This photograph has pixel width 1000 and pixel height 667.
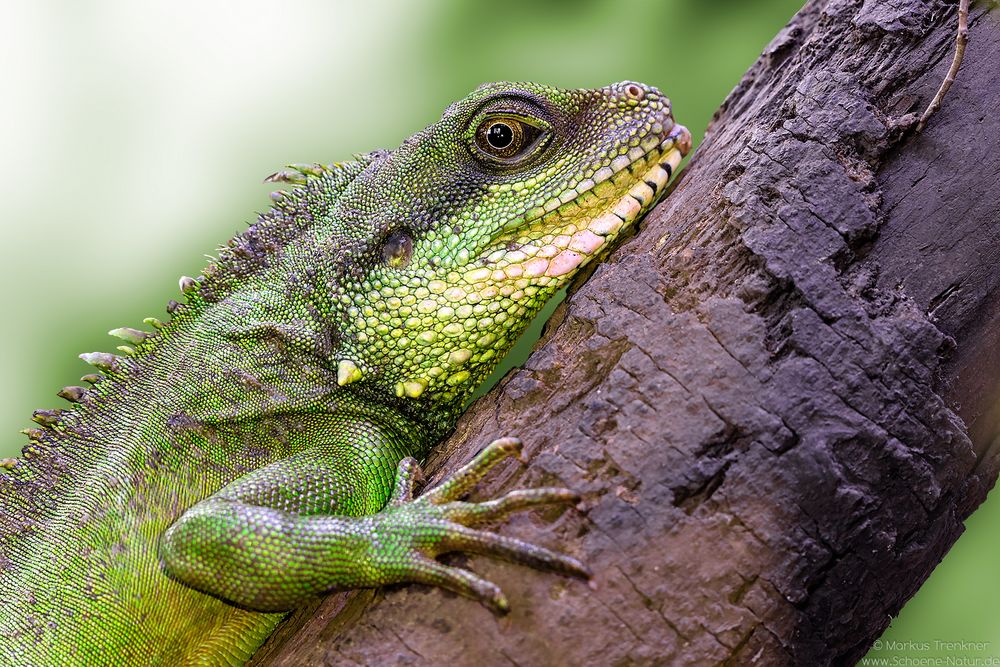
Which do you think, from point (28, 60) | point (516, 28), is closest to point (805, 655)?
point (516, 28)

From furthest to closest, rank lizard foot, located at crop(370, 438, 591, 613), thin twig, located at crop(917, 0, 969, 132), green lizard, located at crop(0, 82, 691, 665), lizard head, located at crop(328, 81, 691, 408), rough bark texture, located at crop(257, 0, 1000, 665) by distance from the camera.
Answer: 1. lizard head, located at crop(328, 81, 691, 408)
2. green lizard, located at crop(0, 82, 691, 665)
3. thin twig, located at crop(917, 0, 969, 132)
4. lizard foot, located at crop(370, 438, 591, 613)
5. rough bark texture, located at crop(257, 0, 1000, 665)

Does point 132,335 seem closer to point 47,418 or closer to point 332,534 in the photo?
point 47,418

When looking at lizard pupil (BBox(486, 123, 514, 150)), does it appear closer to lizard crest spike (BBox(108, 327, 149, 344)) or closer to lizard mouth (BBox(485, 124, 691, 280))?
lizard mouth (BBox(485, 124, 691, 280))

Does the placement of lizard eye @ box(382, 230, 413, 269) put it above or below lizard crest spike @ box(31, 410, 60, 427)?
above

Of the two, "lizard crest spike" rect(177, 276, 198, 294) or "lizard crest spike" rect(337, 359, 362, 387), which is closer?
"lizard crest spike" rect(337, 359, 362, 387)

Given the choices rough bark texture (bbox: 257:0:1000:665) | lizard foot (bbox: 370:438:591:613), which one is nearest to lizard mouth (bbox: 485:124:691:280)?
rough bark texture (bbox: 257:0:1000:665)

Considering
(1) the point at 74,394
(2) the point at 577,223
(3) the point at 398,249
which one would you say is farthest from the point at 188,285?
(2) the point at 577,223

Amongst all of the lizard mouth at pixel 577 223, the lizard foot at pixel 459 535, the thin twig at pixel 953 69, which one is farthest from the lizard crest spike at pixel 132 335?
the thin twig at pixel 953 69
